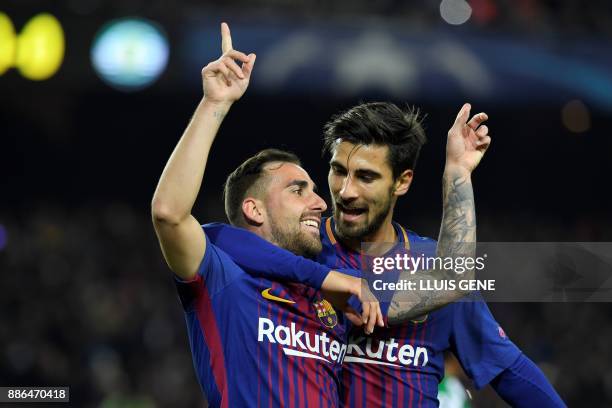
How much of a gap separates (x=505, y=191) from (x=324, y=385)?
12.7 meters

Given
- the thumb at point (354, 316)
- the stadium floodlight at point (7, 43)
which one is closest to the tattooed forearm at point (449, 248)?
the thumb at point (354, 316)

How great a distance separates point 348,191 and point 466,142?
51 centimetres

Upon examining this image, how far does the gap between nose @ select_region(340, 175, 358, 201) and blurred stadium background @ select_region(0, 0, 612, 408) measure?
23.6 ft

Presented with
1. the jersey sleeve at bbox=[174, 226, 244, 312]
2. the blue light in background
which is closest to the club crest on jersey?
the jersey sleeve at bbox=[174, 226, 244, 312]

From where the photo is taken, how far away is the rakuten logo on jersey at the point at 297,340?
3.43m

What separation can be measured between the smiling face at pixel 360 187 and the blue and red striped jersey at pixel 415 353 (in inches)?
6.2

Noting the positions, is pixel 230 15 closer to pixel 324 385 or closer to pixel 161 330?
pixel 161 330

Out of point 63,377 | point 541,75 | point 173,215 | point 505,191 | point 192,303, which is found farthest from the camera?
point 505,191

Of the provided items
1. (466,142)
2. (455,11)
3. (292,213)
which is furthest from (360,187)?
(455,11)

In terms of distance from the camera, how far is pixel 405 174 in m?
4.07

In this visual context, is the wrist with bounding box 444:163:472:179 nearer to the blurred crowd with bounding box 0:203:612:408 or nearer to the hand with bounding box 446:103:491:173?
the hand with bounding box 446:103:491:173

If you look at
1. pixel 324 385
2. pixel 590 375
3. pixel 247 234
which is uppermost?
pixel 247 234

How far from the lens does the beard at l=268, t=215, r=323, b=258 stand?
12.2ft

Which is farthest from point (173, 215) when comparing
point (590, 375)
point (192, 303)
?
point (590, 375)
